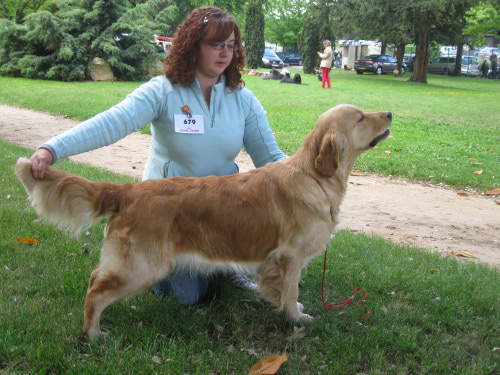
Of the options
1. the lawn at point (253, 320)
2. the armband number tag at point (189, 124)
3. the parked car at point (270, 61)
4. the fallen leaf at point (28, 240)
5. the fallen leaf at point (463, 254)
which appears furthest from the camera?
the parked car at point (270, 61)

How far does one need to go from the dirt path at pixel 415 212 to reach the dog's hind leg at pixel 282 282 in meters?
2.68

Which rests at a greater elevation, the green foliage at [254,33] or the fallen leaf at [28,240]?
the green foliage at [254,33]

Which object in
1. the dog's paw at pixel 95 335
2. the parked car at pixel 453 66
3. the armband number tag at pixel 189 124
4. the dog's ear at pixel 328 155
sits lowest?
the dog's paw at pixel 95 335

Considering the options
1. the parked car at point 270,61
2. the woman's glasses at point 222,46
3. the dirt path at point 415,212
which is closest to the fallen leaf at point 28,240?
the woman's glasses at point 222,46

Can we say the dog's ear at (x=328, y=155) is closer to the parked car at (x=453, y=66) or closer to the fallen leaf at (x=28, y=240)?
the fallen leaf at (x=28, y=240)

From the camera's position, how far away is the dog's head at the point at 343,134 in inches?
132

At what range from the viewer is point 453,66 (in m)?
46.2

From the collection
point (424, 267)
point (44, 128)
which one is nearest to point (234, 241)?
point (424, 267)

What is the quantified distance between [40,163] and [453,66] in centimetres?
5002

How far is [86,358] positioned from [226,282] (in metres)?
1.58

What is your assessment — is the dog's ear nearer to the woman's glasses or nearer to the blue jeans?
the woman's glasses

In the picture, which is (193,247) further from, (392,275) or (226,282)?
(392,275)

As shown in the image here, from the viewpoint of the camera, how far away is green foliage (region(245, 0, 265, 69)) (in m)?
40.2

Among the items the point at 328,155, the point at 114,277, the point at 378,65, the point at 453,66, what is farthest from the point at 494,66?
the point at 114,277
